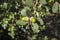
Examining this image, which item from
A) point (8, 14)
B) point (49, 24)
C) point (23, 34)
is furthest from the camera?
point (49, 24)

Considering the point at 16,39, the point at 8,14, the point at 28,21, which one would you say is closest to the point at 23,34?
the point at 16,39

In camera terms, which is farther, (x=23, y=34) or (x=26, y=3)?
(x=23, y=34)

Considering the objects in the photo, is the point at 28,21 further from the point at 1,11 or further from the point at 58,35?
the point at 58,35

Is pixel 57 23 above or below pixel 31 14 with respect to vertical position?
above

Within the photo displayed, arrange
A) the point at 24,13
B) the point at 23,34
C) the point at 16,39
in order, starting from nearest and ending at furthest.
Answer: the point at 24,13, the point at 16,39, the point at 23,34

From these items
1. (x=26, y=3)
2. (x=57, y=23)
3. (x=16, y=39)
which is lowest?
(x=16, y=39)

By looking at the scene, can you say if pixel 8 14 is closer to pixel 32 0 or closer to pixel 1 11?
pixel 1 11
